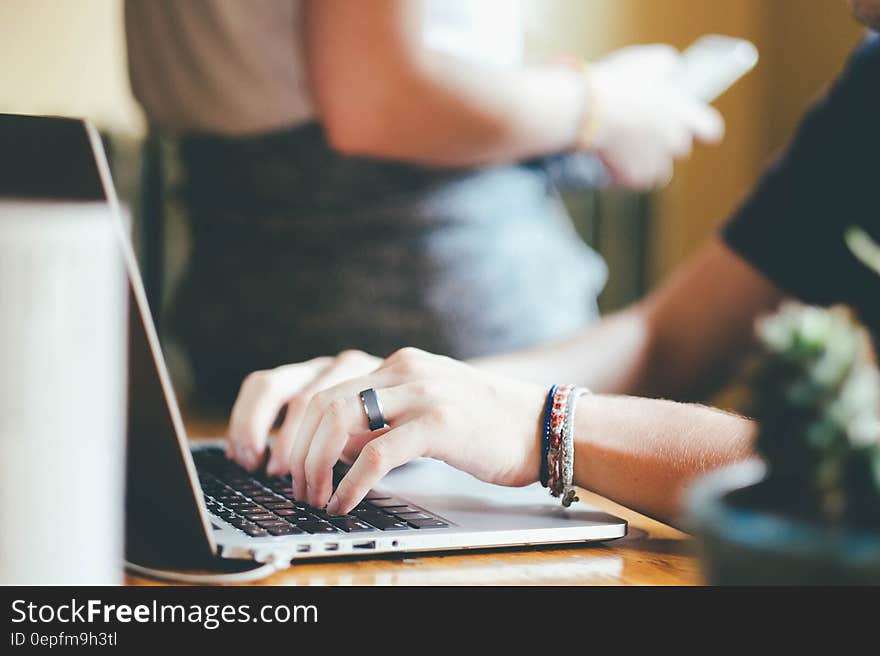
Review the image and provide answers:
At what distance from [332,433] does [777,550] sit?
15.3 inches

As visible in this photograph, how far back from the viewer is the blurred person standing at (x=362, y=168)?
1.14 m

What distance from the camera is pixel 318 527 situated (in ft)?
1.92

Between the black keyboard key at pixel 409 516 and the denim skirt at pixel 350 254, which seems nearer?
the black keyboard key at pixel 409 516

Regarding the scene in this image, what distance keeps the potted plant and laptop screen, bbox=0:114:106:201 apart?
0.95ft

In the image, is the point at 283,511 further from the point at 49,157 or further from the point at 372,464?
the point at 49,157

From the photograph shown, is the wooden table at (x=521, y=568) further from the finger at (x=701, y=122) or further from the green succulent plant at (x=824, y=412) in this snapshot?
the finger at (x=701, y=122)

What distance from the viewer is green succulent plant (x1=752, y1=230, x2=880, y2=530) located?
28 cm

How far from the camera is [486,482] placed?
705 millimetres

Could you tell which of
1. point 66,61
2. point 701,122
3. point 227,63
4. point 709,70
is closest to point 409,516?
point 227,63

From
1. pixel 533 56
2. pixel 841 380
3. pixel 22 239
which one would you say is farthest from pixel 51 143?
pixel 533 56

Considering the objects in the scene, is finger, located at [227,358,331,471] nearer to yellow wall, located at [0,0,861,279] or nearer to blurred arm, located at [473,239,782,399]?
blurred arm, located at [473,239,782,399]

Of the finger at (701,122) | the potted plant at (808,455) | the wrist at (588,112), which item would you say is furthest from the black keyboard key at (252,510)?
the finger at (701,122)

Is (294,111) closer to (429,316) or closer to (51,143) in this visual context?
(429,316)

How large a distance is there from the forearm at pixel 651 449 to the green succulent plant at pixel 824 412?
37 centimetres
